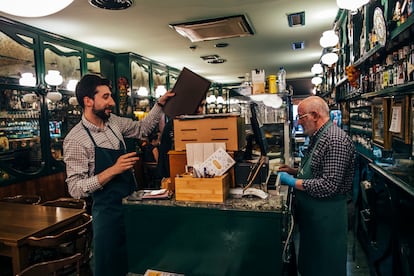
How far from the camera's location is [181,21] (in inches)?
167

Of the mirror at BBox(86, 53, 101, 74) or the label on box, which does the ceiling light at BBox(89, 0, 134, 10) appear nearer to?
the mirror at BBox(86, 53, 101, 74)

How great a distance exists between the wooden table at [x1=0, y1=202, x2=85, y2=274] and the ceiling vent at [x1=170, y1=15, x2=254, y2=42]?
2.77 metres

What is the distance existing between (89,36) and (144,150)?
246 cm

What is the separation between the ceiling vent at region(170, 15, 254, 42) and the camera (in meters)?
4.12

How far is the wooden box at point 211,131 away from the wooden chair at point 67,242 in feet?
3.71

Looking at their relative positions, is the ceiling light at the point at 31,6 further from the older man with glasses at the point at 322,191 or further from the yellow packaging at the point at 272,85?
the yellow packaging at the point at 272,85

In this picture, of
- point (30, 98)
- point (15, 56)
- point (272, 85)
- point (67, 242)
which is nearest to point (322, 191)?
point (272, 85)

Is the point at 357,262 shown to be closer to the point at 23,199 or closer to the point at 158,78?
the point at 23,199

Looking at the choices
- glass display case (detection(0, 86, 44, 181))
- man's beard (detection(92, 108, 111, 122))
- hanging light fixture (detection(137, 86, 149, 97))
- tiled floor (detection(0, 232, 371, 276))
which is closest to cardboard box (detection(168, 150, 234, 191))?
man's beard (detection(92, 108, 111, 122))

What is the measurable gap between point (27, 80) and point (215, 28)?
2.63 meters

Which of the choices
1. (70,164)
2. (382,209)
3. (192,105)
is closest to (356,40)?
(382,209)

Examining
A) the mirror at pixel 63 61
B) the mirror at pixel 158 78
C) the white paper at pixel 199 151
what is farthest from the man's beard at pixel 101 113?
the mirror at pixel 158 78

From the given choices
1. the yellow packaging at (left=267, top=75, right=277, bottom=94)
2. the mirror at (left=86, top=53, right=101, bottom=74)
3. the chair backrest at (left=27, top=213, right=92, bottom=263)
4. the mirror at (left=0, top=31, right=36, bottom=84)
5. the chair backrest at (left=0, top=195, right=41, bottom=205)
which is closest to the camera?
the chair backrest at (left=27, top=213, right=92, bottom=263)

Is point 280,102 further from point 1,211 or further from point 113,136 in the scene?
point 1,211
